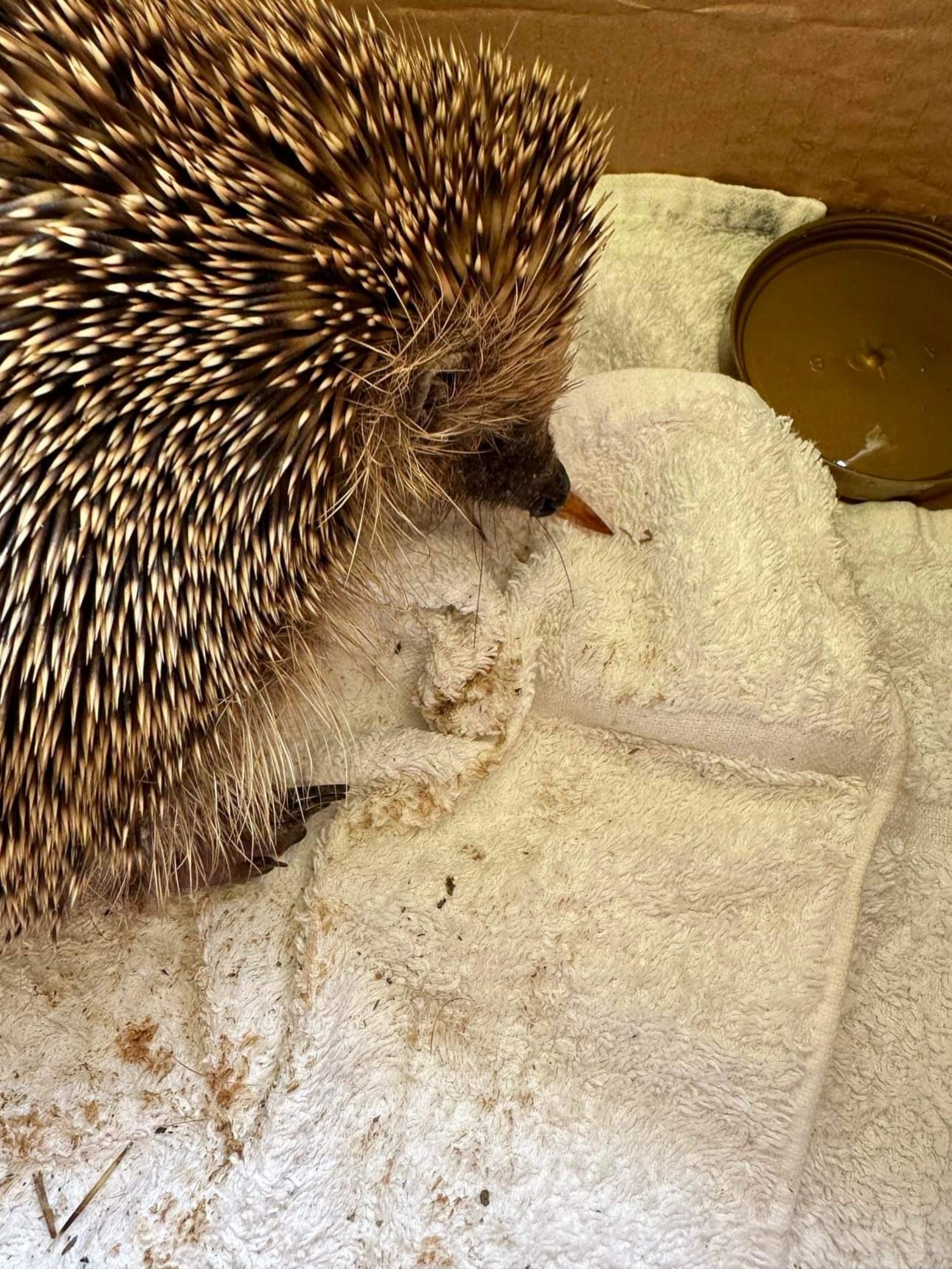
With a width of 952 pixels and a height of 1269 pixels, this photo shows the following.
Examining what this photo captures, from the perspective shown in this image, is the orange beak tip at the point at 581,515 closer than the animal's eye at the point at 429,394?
No

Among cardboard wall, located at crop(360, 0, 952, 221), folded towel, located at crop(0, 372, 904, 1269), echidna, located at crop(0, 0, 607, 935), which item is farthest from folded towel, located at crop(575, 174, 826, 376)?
echidna, located at crop(0, 0, 607, 935)

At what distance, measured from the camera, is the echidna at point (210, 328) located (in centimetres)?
107

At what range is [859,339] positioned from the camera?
2123mm

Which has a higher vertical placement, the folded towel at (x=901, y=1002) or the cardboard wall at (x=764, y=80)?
the cardboard wall at (x=764, y=80)

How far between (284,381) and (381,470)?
0.91 ft

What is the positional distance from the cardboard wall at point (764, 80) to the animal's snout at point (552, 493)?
0.93m

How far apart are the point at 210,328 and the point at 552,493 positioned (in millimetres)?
660

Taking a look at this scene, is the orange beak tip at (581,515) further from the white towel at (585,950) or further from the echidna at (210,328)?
the echidna at (210,328)

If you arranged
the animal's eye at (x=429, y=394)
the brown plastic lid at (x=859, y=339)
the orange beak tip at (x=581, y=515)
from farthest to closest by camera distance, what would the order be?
the brown plastic lid at (x=859, y=339), the orange beak tip at (x=581, y=515), the animal's eye at (x=429, y=394)

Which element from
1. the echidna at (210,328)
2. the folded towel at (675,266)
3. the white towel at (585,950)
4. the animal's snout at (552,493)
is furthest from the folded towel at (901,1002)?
the echidna at (210,328)

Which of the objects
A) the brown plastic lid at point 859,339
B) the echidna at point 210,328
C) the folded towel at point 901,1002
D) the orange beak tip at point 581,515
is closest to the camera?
the echidna at point 210,328

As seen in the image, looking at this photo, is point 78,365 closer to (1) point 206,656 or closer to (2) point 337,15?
(1) point 206,656

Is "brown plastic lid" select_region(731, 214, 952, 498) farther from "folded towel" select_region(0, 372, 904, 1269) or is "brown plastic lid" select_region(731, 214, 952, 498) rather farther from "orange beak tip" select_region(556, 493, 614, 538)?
"orange beak tip" select_region(556, 493, 614, 538)

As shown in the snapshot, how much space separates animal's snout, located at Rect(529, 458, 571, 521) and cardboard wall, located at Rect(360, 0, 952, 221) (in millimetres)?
933
